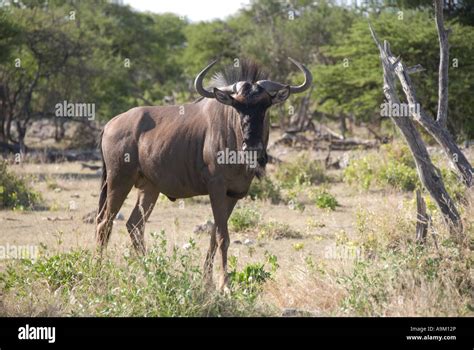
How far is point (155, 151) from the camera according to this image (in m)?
7.64

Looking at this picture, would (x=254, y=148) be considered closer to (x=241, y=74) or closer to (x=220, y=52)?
(x=241, y=74)

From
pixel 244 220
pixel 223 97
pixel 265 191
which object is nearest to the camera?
pixel 223 97

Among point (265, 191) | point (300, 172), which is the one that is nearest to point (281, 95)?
point (265, 191)

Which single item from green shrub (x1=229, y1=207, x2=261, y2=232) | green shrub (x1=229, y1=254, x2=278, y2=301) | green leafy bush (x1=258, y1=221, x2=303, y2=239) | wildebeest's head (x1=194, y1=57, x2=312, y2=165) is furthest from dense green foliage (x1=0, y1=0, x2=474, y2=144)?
green shrub (x1=229, y1=254, x2=278, y2=301)

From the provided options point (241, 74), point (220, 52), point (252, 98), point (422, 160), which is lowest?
point (422, 160)

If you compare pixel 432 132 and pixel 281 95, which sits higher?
pixel 281 95

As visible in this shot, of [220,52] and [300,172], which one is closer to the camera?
[300,172]

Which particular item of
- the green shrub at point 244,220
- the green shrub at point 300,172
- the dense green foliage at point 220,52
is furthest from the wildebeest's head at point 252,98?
the green shrub at point 300,172

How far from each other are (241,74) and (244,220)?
335 centimetres

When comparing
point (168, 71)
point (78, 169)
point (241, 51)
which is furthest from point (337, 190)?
point (168, 71)

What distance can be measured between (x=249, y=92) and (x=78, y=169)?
12.7m

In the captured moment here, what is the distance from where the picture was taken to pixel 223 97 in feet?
22.9

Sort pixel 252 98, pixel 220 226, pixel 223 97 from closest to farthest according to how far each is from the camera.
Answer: pixel 252 98, pixel 223 97, pixel 220 226
